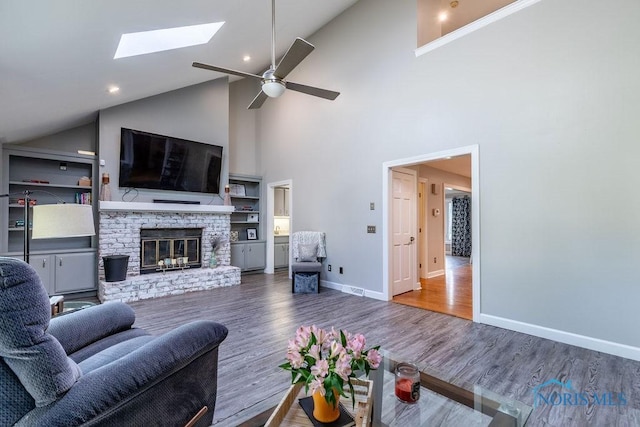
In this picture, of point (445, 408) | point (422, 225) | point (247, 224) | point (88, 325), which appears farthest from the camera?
point (247, 224)

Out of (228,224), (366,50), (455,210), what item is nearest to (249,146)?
(228,224)

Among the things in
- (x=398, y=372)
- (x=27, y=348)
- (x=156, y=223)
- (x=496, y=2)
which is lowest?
(x=398, y=372)

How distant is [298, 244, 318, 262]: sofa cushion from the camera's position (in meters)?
5.52

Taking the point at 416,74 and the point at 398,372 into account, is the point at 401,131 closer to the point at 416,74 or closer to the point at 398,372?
the point at 416,74

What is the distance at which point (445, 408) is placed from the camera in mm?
1520

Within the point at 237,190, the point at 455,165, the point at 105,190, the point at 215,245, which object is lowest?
the point at 215,245

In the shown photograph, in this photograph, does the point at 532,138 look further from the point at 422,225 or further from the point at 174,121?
the point at 174,121

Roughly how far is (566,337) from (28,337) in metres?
4.15

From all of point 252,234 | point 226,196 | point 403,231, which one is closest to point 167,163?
point 226,196

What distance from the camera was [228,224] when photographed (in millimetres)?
6195

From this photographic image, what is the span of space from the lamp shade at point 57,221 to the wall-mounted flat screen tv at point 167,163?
3.29 m

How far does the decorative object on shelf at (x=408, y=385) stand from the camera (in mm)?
1534

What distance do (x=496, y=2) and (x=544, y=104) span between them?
324cm

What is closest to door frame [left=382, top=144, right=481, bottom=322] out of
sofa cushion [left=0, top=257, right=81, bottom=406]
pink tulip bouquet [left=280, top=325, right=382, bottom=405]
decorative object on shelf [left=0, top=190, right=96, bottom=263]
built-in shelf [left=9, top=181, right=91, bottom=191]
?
pink tulip bouquet [left=280, top=325, right=382, bottom=405]
